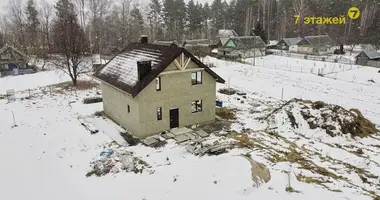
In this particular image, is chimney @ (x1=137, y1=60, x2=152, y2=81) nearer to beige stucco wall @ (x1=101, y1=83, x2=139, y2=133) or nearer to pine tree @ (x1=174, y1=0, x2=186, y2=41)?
beige stucco wall @ (x1=101, y1=83, x2=139, y2=133)

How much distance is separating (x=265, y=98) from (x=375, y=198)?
19229mm

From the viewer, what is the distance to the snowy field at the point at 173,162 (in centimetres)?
1316

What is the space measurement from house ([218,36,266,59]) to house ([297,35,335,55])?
10490 millimetres

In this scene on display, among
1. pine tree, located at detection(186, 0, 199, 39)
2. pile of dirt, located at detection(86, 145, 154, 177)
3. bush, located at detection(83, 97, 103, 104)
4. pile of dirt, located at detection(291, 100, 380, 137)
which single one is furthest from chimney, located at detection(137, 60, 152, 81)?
pine tree, located at detection(186, 0, 199, 39)

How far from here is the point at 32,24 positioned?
6544 cm

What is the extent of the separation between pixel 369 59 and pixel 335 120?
125 ft

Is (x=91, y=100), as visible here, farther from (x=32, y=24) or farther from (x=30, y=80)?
(x=32, y=24)

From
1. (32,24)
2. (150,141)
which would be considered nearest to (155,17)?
(32,24)

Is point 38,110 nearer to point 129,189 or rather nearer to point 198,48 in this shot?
point 129,189

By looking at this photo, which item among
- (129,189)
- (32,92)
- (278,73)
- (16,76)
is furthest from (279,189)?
(16,76)

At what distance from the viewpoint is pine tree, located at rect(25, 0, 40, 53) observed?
203ft

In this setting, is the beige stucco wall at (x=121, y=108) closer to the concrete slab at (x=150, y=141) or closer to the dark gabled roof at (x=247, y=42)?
the concrete slab at (x=150, y=141)

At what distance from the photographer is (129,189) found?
1388 centimetres

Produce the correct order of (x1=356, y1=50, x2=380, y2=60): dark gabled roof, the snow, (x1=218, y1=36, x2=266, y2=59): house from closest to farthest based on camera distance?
1. the snow
2. (x1=356, y1=50, x2=380, y2=60): dark gabled roof
3. (x1=218, y1=36, x2=266, y2=59): house
